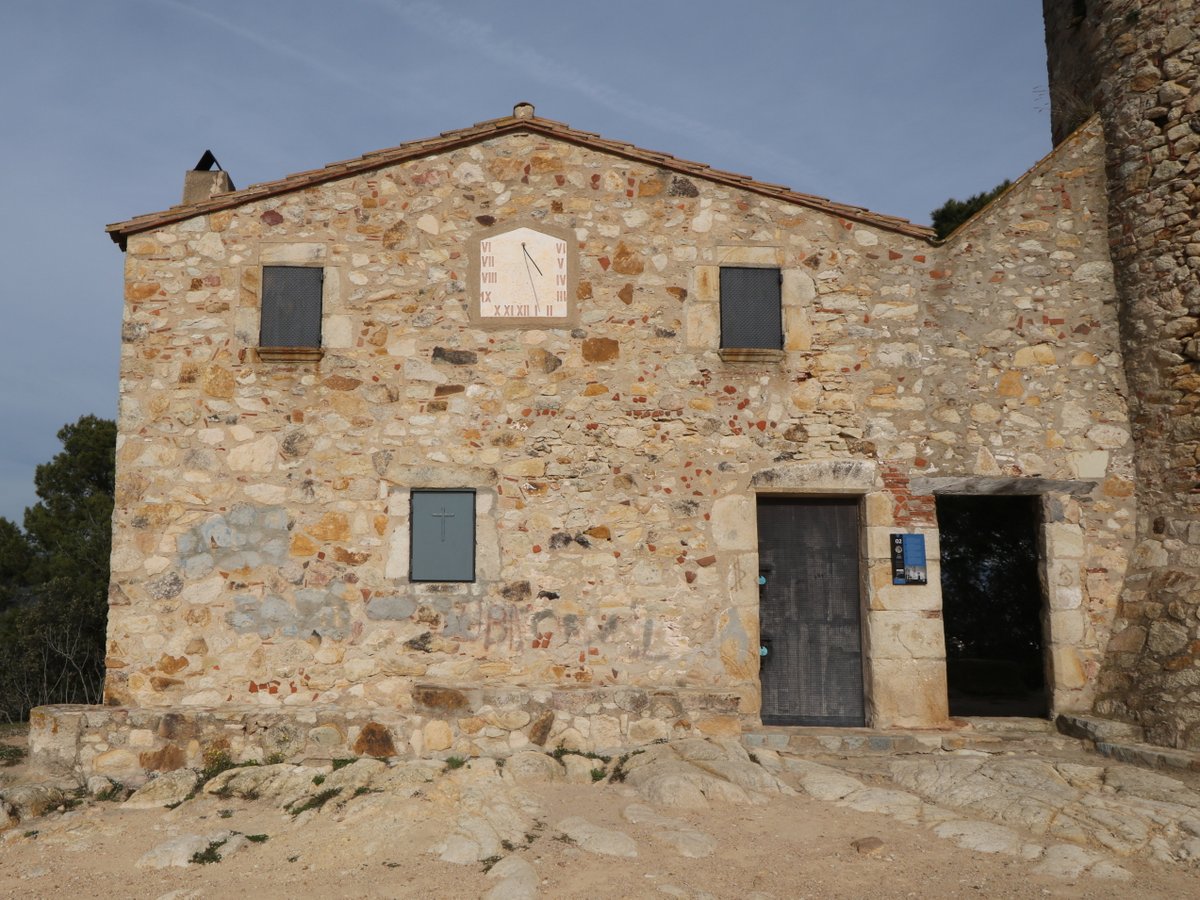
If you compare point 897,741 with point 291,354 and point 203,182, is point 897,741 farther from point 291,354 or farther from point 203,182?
point 203,182

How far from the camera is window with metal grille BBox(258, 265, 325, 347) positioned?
7.98 meters

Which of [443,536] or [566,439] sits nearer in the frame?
[443,536]

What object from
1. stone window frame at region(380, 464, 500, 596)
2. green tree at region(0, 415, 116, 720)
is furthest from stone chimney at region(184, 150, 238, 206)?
green tree at region(0, 415, 116, 720)

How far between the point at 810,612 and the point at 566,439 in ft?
8.31

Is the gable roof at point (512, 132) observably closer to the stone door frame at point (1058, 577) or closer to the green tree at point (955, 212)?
the stone door frame at point (1058, 577)

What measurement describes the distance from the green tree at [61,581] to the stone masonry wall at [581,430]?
606 cm

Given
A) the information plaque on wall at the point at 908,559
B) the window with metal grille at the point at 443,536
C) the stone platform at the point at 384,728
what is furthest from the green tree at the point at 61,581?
the information plaque on wall at the point at 908,559

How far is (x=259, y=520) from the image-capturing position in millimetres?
7746

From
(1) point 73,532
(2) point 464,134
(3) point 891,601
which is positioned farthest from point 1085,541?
(1) point 73,532

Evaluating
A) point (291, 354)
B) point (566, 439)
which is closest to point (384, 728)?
point (566, 439)

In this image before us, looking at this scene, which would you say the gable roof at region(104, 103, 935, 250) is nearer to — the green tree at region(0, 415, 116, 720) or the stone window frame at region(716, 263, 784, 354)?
the stone window frame at region(716, 263, 784, 354)

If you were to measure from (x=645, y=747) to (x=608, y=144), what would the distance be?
16.5ft

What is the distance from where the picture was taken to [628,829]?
19.4 ft

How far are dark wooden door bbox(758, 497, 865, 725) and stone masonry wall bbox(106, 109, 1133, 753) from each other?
0.26 m
